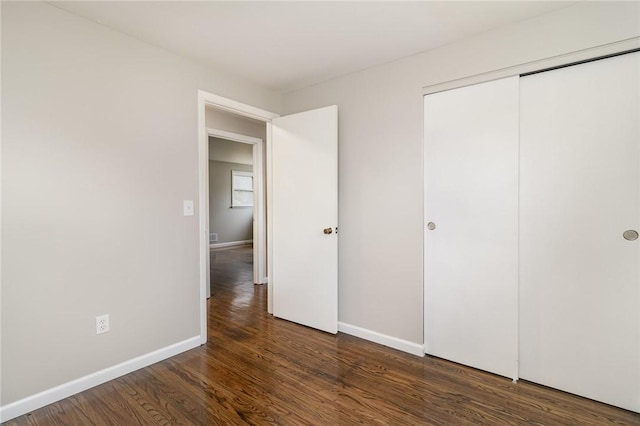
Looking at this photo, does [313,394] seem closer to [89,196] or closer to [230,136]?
[89,196]

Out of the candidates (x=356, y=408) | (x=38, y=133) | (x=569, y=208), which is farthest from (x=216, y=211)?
(x=569, y=208)

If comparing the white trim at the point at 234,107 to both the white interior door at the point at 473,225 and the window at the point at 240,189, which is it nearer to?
the white interior door at the point at 473,225

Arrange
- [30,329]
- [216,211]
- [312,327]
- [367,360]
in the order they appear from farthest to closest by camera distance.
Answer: [216,211] < [312,327] < [367,360] < [30,329]

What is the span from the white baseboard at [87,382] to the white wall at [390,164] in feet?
4.77

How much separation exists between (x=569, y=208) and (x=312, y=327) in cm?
222

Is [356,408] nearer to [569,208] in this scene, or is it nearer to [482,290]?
[482,290]

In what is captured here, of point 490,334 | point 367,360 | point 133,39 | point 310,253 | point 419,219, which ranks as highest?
point 133,39

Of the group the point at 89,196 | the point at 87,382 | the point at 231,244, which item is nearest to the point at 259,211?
the point at 89,196

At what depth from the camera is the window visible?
817 centimetres

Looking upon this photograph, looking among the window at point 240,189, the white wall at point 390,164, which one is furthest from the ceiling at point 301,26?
the window at point 240,189

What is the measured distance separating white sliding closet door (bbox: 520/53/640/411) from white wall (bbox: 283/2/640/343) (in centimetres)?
36

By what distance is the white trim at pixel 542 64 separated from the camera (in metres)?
1.70

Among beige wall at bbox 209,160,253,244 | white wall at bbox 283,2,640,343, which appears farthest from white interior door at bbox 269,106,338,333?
beige wall at bbox 209,160,253,244

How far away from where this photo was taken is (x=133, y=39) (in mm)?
2143
